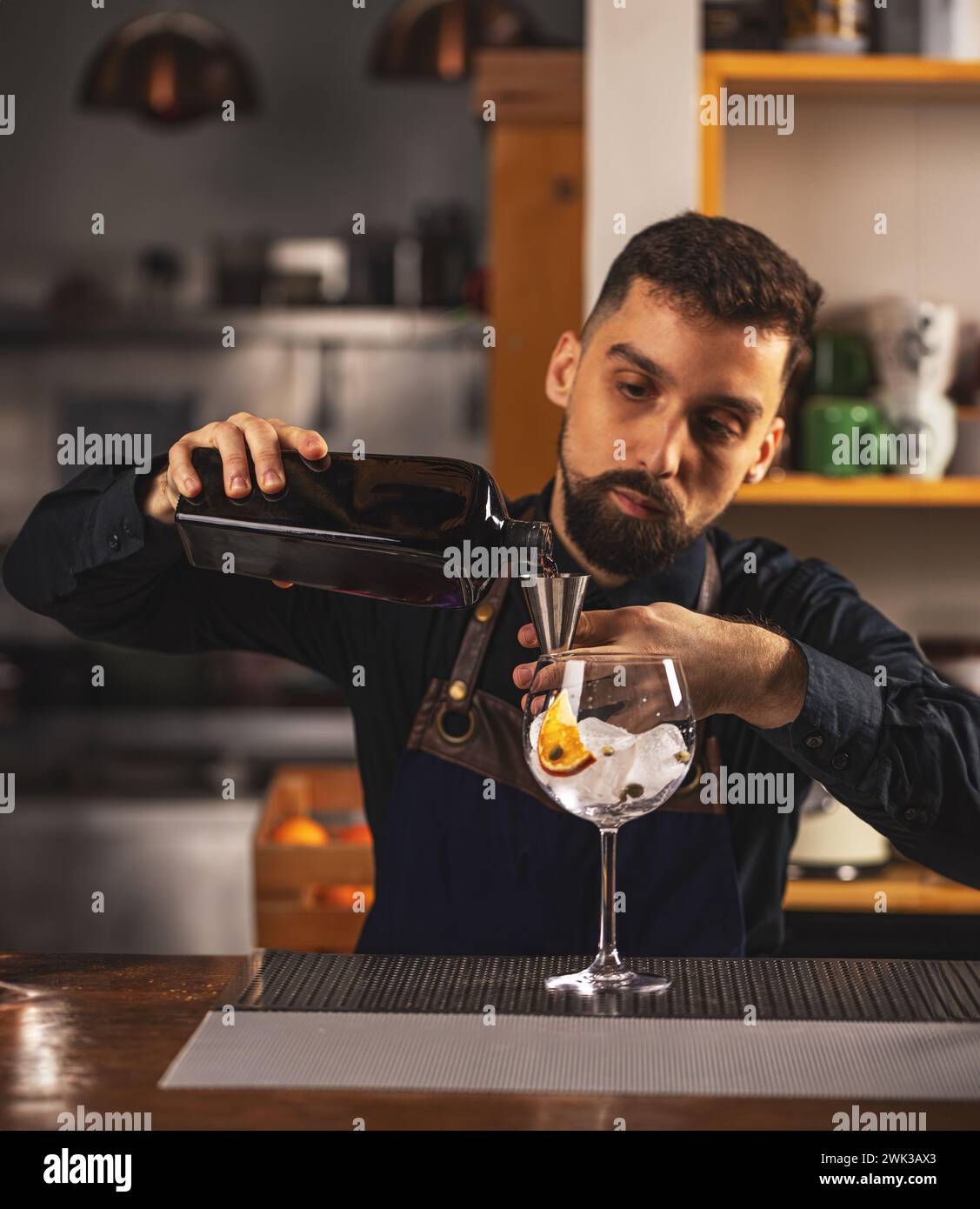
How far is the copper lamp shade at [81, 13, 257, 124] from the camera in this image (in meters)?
2.91

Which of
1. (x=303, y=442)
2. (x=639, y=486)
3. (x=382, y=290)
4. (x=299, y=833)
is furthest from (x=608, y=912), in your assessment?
(x=382, y=290)

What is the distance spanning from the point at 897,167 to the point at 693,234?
1058mm

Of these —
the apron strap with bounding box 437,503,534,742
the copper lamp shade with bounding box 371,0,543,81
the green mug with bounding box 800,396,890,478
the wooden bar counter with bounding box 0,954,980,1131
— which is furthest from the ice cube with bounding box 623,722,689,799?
the copper lamp shade with bounding box 371,0,543,81

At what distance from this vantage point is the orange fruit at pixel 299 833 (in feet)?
7.48

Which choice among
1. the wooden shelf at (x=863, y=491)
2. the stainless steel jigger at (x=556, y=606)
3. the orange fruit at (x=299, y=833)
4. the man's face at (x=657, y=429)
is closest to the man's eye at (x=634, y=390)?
the man's face at (x=657, y=429)

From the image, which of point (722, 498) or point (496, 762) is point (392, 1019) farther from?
point (722, 498)

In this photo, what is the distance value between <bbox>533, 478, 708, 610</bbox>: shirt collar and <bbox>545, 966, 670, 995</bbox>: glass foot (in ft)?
1.81

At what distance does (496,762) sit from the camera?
1.38 m

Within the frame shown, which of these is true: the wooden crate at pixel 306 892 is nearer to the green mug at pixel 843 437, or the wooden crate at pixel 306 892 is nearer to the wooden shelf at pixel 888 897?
the wooden shelf at pixel 888 897

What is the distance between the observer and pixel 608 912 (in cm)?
97

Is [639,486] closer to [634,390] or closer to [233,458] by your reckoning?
[634,390]

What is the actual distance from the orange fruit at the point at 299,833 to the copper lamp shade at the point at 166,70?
1.48m

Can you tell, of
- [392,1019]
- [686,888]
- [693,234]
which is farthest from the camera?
[693,234]
